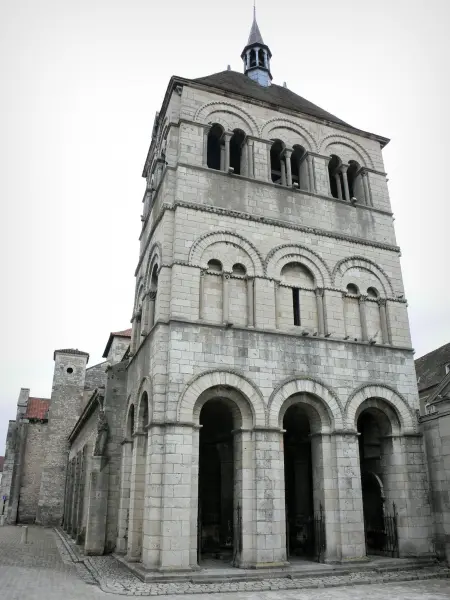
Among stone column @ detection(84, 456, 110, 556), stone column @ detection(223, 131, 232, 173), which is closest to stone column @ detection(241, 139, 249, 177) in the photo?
stone column @ detection(223, 131, 232, 173)

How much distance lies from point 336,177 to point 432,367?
68.3 feet

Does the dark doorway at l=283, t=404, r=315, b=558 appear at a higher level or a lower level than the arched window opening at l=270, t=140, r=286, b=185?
lower

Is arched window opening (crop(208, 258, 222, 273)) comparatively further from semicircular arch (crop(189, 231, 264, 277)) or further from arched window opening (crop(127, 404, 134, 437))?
arched window opening (crop(127, 404, 134, 437))

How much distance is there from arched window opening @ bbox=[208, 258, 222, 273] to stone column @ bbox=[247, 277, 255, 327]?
1032mm

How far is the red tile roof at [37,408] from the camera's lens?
134 feet

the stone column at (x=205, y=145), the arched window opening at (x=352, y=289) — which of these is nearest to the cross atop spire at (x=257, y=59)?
the stone column at (x=205, y=145)

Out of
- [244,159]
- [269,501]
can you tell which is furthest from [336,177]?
[269,501]

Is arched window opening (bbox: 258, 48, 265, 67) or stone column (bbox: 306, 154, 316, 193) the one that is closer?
stone column (bbox: 306, 154, 316, 193)

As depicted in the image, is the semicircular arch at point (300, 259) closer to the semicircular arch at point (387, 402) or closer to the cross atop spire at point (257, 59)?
the semicircular arch at point (387, 402)

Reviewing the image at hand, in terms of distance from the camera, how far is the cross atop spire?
24656 mm

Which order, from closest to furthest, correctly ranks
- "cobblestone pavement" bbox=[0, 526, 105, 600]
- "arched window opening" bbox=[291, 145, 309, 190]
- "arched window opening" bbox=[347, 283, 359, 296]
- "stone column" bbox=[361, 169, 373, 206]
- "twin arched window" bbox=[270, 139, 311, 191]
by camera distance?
"cobblestone pavement" bbox=[0, 526, 105, 600]
"arched window opening" bbox=[347, 283, 359, 296]
"twin arched window" bbox=[270, 139, 311, 191]
"arched window opening" bbox=[291, 145, 309, 190]
"stone column" bbox=[361, 169, 373, 206]

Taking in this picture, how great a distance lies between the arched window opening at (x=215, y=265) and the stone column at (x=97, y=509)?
8033mm

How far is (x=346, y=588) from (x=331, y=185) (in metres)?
14.7

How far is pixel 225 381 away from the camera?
14.5 meters
